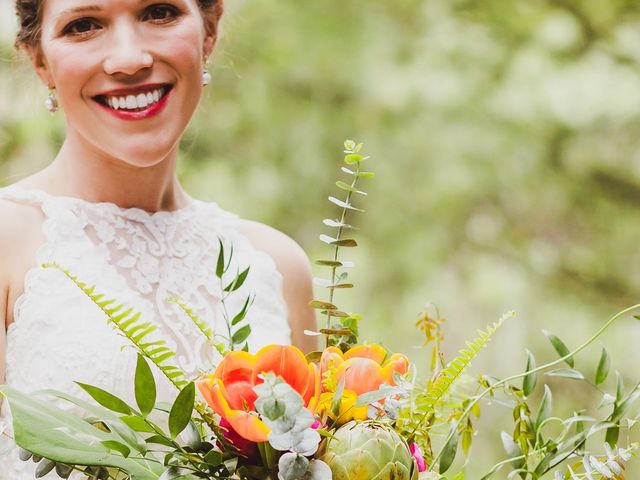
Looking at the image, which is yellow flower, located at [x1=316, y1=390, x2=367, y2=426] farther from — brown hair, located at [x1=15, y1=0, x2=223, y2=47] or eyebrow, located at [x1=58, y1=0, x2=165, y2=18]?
brown hair, located at [x1=15, y1=0, x2=223, y2=47]

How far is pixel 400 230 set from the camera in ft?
16.5

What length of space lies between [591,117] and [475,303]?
109 centimetres

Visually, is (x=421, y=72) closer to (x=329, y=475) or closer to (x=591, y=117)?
(x=591, y=117)

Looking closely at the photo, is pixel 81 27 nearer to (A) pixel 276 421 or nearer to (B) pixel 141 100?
(B) pixel 141 100

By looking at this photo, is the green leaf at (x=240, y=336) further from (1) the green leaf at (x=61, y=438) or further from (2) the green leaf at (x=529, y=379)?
(2) the green leaf at (x=529, y=379)

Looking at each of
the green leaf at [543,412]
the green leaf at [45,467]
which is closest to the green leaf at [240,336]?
the green leaf at [45,467]

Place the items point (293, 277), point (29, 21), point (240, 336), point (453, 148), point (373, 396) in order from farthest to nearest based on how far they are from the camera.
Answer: point (453, 148) → point (293, 277) → point (29, 21) → point (240, 336) → point (373, 396)

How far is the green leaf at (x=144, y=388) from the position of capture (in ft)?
2.97

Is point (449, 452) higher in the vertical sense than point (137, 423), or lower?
lower

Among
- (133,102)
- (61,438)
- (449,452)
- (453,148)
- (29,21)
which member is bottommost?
(453,148)

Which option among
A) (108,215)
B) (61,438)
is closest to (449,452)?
(61,438)

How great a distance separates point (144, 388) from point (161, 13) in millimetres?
927

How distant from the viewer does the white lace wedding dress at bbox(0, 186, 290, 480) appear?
Result: 157 centimetres

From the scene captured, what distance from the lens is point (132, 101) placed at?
1622 mm
